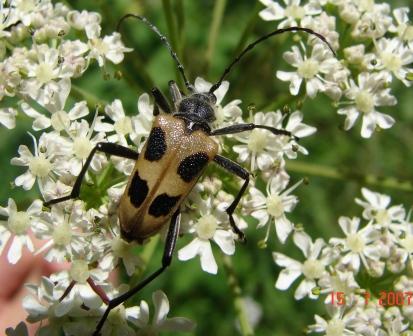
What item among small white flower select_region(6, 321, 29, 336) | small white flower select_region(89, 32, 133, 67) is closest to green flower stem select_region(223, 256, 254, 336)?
small white flower select_region(6, 321, 29, 336)

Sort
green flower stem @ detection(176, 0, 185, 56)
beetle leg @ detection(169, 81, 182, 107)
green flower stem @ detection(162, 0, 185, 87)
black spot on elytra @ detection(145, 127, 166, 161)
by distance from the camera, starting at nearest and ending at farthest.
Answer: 1. black spot on elytra @ detection(145, 127, 166, 161)
2. beetle leg @ detection(169, 81, 182, 107)
3. green flower stem @ detection(162, 0, 185, 87)
4. green flower stem @ detection(176, 0, 185, 56)

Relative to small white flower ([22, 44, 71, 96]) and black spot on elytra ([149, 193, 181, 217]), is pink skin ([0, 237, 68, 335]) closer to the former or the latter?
small white flower ([22, 44, 71, 96])

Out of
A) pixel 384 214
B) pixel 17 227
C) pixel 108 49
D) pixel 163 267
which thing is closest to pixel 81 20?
pixel 108 49

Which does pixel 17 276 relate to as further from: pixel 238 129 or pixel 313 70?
pixel 313 70

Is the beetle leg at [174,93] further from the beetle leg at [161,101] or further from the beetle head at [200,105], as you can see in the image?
the beetle leg at [161,101]

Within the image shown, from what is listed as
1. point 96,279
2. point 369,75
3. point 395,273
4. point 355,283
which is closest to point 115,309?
point 96,279

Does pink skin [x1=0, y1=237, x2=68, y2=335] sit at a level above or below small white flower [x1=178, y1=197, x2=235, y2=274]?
below
